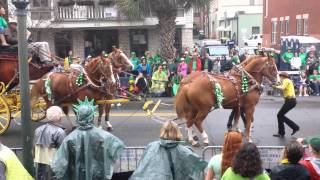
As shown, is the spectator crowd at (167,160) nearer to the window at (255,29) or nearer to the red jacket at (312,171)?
the red jacket at (312,171)

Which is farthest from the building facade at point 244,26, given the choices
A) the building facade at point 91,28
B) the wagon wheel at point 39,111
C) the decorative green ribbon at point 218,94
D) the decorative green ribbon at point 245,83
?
the decorative green ribbon at point 218,94

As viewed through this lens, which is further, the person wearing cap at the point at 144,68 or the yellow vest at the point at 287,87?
the person wearing cap at the point at 144,68

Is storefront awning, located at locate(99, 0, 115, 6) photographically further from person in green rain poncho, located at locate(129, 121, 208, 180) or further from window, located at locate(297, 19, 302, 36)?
person in green rain poncho, located at locate(129, 121, 208, 180)

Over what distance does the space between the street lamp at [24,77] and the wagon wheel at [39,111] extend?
6109 mm

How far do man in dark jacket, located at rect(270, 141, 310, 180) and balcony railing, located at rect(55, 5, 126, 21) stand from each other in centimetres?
2697

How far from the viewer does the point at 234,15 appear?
224ft

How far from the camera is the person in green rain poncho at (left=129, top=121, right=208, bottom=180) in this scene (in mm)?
5804

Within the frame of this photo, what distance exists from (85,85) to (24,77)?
522 cm

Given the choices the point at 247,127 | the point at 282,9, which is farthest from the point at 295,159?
the point at 282,9

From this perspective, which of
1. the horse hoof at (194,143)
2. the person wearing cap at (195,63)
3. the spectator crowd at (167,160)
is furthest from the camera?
the person wearing cap at (195,63)

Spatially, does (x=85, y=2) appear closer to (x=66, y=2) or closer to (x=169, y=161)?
(x=66, y=2)

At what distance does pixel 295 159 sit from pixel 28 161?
3.73 metres

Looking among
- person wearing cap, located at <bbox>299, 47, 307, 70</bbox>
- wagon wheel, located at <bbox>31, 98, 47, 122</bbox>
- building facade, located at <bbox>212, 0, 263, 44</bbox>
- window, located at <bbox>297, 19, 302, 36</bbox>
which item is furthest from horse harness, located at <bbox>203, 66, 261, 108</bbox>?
building facade, located at <bbox>212, 0, 263, 44</bbox>

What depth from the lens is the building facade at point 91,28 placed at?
1248 inches
